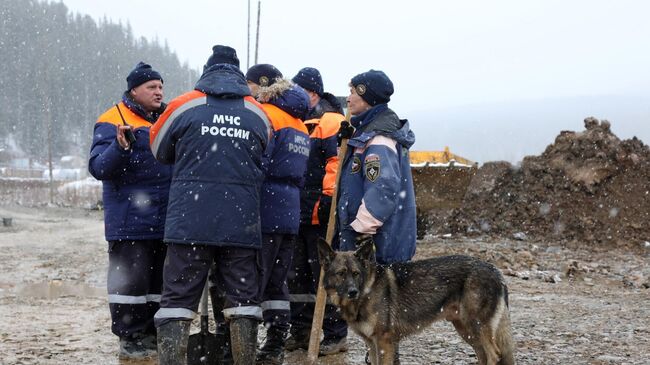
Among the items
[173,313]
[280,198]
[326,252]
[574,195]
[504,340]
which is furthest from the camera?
[574,195]

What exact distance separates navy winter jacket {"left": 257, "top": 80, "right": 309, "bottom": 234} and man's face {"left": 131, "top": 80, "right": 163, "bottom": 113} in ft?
2.75

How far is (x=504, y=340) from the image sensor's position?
4.40m

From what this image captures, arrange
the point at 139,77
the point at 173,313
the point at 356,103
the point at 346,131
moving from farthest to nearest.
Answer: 1. the point at 139,77
2. the point at 346,131
3. the point at 356,103
4. the point at 173,313

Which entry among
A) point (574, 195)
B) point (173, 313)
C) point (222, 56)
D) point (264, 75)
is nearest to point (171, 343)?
point (173, 313)

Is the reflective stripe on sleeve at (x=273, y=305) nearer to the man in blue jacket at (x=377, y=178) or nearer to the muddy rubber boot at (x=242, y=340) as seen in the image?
the man in blue jacket at (x=377, y=178)

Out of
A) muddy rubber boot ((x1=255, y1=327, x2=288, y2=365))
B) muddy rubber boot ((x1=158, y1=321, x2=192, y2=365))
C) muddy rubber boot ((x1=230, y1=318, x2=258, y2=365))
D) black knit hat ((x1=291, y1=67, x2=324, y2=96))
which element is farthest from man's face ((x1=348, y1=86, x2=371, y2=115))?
muddy rubber boot ((x1=158, y1=321, x2=192, y2=365))

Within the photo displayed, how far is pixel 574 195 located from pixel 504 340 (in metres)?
11.6

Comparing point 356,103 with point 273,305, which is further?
point 273,305

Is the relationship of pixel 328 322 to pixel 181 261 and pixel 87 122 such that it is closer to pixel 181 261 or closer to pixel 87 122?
pixel 181 261

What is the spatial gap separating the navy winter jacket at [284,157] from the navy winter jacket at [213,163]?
65 cm

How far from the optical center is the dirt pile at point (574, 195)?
14516 mm

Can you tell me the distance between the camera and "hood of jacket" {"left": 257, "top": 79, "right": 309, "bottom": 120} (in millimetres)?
4934


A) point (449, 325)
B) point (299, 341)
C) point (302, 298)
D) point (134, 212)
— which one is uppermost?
point (134, 212)

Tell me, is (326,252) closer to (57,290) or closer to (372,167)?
(372,167)
